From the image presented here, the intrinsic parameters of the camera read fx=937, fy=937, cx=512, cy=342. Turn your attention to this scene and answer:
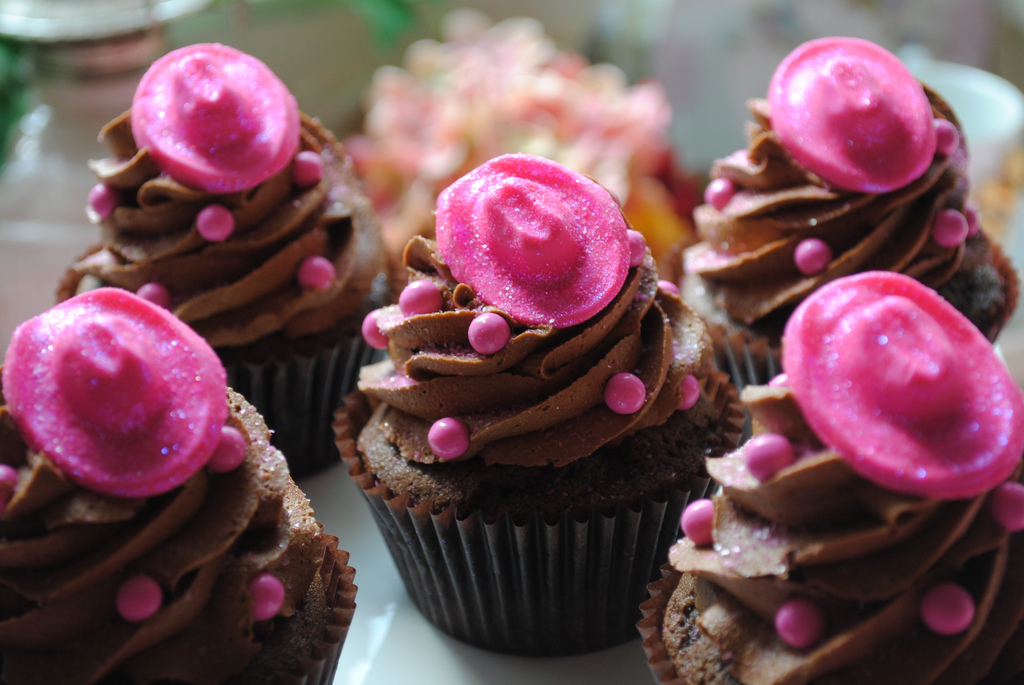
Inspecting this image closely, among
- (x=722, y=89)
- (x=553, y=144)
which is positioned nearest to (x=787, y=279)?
(x=553, y=144)

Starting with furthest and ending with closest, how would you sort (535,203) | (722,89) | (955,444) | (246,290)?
(722,89)
(246,290)
(535,203)
(955,444)

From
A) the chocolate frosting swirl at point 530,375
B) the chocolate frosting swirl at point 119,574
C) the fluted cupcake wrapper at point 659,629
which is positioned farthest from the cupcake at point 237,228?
the fluted cupcake wrapper at point 659,629

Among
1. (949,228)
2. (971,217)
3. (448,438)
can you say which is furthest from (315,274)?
Result: (971,217)

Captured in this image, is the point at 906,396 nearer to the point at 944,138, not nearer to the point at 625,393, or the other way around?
the point at 625,393

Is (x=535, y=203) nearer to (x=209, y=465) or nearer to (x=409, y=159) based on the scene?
(x=209, y=465)

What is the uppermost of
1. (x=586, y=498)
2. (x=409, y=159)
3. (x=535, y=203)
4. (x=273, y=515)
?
(x=535, y=203)
